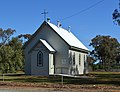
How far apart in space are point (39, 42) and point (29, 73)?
16.7 ft

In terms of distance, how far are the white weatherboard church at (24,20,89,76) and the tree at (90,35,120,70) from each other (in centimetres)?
5694

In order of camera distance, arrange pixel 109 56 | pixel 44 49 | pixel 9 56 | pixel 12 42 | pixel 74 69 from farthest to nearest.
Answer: pixel 109 56 → pixel 12 42 → pixel 9 56 → pixel 74 69 → pixel 44 49

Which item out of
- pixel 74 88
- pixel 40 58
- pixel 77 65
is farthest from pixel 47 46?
pixel 74 88

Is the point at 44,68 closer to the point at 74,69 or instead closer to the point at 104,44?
the point at 74,69

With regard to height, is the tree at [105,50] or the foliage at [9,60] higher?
the tree at [105,50]

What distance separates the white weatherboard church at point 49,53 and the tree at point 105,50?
5694 centimetres

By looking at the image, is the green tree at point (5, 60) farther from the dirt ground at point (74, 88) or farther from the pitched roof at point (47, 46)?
the dirt ground at point (74, 88)

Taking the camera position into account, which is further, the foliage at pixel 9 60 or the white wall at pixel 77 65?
the foliage at pixel 9 60

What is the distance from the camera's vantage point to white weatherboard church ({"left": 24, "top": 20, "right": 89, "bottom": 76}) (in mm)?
44969

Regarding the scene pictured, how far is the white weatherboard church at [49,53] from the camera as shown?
45.0 metres

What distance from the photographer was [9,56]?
55.9m

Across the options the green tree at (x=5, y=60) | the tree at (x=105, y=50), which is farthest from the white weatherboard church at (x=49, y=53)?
the tree at (x=105, y=50)

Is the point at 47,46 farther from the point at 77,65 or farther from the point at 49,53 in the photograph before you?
the point at 77,65

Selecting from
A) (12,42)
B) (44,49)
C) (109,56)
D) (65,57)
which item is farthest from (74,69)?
(109,56)
